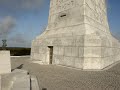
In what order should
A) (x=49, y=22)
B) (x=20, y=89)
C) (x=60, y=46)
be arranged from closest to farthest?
(x=20, y=89) < (x=60, y=46) < (x=49, y=22)

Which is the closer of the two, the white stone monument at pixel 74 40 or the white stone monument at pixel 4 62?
the white stone monument at pixel 4 62

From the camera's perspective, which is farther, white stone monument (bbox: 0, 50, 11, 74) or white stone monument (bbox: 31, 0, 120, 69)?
Result: white stone monument (bbox: 31, 0, 120, 69)

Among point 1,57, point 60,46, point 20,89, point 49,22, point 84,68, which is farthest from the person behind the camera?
point 49,22

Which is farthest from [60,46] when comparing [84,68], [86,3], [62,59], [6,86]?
[6,86]

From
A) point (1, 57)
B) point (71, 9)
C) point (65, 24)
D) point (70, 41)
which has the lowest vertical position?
Answer: point (1, 57)

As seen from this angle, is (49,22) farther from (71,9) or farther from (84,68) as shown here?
(84,68)

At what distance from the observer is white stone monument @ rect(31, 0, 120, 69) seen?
A: 1205 cm

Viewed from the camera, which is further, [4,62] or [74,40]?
[74,40]

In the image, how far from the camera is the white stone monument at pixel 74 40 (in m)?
12.1

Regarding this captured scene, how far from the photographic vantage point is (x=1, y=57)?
7.96m

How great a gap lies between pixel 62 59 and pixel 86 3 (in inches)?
233

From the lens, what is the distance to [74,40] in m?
13.0

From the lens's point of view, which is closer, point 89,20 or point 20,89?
point 20,89

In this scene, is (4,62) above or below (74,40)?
below
